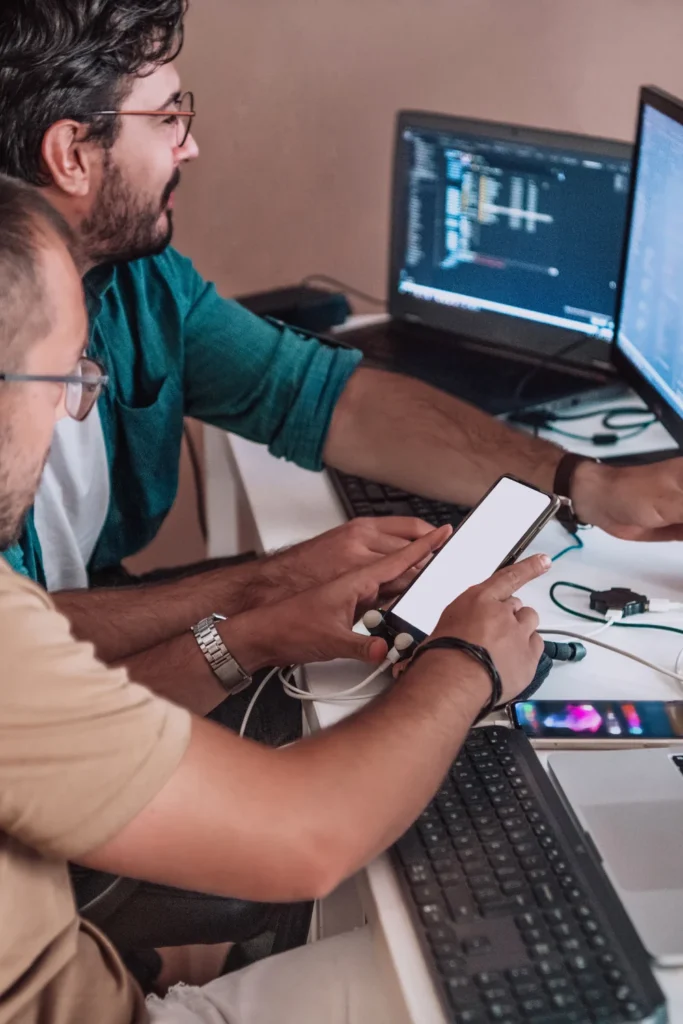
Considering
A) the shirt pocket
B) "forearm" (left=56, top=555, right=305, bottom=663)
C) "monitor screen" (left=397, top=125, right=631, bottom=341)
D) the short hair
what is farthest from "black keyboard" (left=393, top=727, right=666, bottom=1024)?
"monitor screen" (left=397, top=125, right=631, bottom=341)

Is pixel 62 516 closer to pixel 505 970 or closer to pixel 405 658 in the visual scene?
pixel 405 658

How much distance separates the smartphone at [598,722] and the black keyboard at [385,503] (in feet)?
1.20

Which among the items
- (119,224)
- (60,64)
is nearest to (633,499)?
(119,224)

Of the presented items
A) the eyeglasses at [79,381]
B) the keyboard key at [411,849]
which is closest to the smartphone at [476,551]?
the keyboard key at [411,849]

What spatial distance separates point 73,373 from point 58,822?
0.35 meters

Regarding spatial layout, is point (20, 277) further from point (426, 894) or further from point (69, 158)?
point (69, 158)

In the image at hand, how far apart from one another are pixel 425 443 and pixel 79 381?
605mm

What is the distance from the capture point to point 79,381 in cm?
86

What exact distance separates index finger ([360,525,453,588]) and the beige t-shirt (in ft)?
1.23

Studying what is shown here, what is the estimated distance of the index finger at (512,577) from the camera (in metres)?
0.95

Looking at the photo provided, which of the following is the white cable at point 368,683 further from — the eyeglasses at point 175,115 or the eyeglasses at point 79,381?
the eyeglasses at point 175,115

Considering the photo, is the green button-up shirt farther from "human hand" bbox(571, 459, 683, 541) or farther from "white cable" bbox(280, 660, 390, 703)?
"white cable" bbox(280, 660, 390, 703)

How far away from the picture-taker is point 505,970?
709 millimetres

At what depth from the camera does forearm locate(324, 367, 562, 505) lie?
52.7 inches
